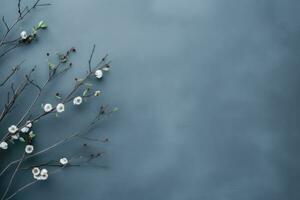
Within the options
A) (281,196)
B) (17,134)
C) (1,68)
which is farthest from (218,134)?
(1,68)

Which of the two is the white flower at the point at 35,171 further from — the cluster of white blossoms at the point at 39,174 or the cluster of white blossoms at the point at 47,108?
the cluster of white blossoms at the point at 47,108

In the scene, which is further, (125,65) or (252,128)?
(125,65)

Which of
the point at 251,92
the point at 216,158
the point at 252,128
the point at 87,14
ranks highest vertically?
the point at 87,14

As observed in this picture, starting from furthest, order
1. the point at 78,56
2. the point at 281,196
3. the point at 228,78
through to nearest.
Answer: the point at 78,56, the point at 228,78, the point at 281,196

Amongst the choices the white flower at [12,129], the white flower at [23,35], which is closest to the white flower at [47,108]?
the white flower at [12,129]

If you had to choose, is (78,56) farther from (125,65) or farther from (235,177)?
(235,177)

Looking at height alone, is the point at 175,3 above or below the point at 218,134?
above

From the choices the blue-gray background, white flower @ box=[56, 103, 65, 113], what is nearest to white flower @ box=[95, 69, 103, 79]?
the blue-gray background

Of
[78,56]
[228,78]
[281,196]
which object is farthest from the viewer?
[78,56]

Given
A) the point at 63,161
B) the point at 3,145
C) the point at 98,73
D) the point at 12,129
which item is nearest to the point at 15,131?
the point at 12,129
